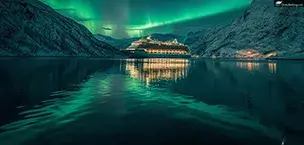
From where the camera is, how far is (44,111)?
15.6m

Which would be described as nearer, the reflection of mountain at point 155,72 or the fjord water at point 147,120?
the fjord water at point 147,120

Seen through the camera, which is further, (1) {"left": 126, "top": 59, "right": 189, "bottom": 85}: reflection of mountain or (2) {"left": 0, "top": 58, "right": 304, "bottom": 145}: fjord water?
(1) {"left": 126, "top": 59, "right": 189, "bottom": 85}: reflection of mountain

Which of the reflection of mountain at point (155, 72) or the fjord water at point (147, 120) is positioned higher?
the reflection of mountain at point (155, 72)

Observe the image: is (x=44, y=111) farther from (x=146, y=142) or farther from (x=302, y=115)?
(x=302, y=115)

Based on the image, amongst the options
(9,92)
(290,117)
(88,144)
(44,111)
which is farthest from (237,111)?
(9,92)

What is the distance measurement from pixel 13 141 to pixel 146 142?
215 inches

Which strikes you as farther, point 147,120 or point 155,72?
point 155,72

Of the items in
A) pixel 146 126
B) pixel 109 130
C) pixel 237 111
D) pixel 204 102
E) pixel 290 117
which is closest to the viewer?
pixel 109 130

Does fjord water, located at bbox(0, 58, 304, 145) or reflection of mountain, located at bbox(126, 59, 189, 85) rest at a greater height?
reflection of mountain, located at bbox(126, 59, 189, 85)

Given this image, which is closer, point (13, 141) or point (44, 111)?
point (13, 141)

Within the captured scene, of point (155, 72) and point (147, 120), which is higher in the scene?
point (155, 72)

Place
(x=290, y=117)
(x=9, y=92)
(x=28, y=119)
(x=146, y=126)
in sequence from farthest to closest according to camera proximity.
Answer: (x=9, y=92)
(x=290, y=117)
(x=28, y=119)
(x=146, y=126)

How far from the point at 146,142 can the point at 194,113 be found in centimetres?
666

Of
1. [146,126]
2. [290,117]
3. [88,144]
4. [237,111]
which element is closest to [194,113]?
[237,111]
